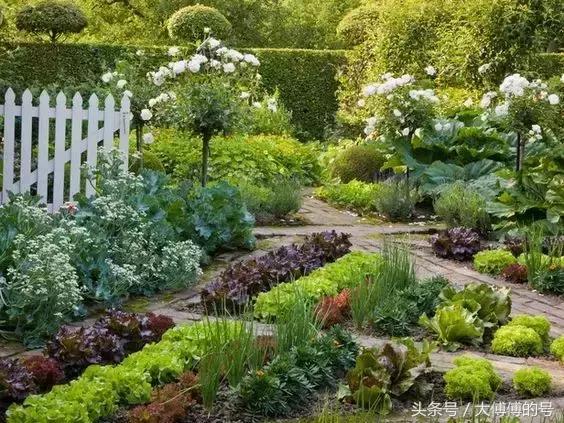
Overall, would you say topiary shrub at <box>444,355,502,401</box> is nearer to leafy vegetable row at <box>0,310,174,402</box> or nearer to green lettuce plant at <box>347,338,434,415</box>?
green lettuce plant at <box>347,338,434,415</box>

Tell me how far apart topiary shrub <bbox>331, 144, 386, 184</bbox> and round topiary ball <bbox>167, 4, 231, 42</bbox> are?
6.30 m

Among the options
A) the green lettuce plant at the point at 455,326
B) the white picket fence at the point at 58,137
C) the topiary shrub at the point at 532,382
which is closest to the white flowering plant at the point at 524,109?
the white picket fence at the point at 58,137

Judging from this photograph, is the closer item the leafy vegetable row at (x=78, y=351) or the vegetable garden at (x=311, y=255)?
the leafy vegetable row at (x=78, y=351)

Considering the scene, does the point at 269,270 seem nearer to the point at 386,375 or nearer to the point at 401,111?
the point at 386,375

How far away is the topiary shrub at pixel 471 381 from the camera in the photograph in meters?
3.80

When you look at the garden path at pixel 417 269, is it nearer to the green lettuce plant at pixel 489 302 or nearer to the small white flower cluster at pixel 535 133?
the green lettuce plant at pixel 489 302

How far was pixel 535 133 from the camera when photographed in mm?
9242

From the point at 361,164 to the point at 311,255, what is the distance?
17.5ft

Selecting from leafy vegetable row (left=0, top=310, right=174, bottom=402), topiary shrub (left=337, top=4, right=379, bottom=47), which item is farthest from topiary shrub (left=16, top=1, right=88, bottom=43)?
leafy vegetable row (left=0, top=310, right=174, bottom=402)

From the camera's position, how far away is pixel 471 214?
319 inches

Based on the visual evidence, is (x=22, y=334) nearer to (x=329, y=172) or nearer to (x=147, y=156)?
(x=147, y=156)

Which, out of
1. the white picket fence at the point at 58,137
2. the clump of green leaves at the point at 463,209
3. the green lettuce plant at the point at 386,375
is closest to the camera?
the green lettuce plant at the point at 386,375

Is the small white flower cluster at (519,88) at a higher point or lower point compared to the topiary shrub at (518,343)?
higher

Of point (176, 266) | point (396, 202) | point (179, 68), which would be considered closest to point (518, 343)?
point (176, 266)
